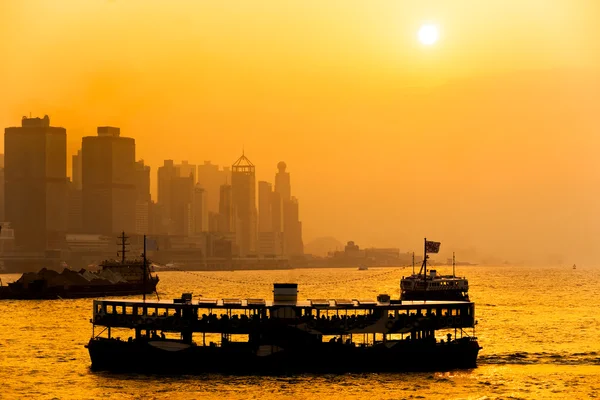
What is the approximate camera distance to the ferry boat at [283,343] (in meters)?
85.0

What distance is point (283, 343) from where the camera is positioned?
8506cm

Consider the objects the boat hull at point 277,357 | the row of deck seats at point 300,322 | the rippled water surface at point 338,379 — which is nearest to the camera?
the rippled water surface at point 338,379

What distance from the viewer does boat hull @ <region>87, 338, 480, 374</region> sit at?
85.1m

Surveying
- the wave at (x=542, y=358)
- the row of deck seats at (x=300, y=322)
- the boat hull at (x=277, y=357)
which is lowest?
the wave at (x=542, y=358)

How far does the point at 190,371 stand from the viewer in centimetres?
8575

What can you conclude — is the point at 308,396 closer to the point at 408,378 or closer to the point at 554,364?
the point at 408,378

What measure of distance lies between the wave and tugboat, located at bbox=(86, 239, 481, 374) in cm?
1131

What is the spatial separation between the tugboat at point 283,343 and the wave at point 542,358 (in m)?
11.3

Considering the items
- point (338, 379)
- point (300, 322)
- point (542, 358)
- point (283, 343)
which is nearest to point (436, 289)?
point (542, 358)

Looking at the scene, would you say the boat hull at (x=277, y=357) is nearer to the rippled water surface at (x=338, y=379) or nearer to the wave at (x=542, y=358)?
the rippled water surface at (x=338, y=379)

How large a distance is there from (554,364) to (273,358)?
2929 cm

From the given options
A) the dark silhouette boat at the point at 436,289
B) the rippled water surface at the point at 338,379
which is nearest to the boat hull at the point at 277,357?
the rippled water surface at the point at 338,379

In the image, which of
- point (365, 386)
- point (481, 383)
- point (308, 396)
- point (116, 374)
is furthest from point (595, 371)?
point (116, 374)

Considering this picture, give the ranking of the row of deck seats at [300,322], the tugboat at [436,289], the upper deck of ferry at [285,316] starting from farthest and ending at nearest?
the tugboat at [436,289], the upper deck of ferry at [285,316], the row of deck seats at [300,322]
